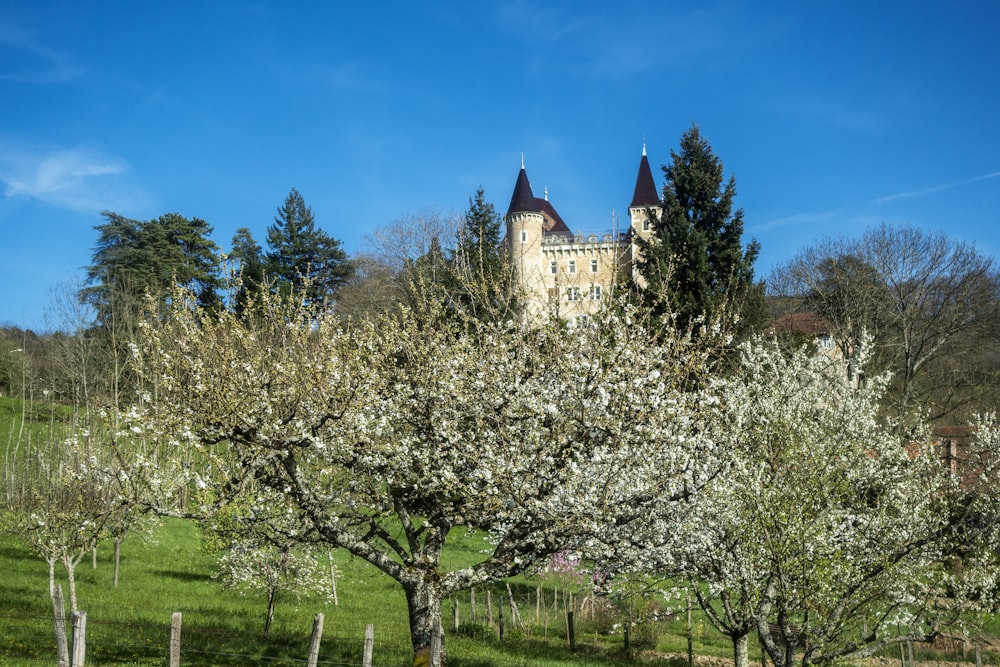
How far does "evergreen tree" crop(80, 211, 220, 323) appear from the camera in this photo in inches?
2264

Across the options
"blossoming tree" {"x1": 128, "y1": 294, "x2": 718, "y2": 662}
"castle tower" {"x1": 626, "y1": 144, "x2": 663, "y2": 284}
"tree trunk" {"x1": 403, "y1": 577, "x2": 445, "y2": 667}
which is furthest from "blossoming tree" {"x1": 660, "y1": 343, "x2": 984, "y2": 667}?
"castle tower" {"x1": 626, "y1": 144, "x2": 663, "y2": 284}

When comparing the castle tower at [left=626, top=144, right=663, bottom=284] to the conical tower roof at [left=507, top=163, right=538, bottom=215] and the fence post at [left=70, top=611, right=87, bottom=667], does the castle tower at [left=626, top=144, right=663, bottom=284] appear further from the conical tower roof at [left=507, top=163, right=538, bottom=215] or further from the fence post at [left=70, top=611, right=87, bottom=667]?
the fence post at [left=70, top=611, right=87, bottom=667]

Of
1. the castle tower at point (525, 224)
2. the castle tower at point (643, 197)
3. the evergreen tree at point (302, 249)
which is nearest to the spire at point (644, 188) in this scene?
the castle tower at point (643, 197)

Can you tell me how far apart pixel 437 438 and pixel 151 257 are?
50.6m

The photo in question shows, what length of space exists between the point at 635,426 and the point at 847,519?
5217mm

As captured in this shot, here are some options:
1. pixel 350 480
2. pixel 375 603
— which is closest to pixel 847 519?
pixel 350 480

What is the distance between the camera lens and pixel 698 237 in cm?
3703

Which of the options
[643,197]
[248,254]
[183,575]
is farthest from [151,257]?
[643,197]

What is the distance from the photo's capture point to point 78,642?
1223 cm

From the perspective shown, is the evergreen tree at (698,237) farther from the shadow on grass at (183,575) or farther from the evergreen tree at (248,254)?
the evergreen tree at (248,254)

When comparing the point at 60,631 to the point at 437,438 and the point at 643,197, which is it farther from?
the point at 643,197

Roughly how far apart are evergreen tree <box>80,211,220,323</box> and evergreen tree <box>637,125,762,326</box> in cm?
3318

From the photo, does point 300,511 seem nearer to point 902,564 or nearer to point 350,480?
point 350,480

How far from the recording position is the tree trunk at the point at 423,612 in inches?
559
